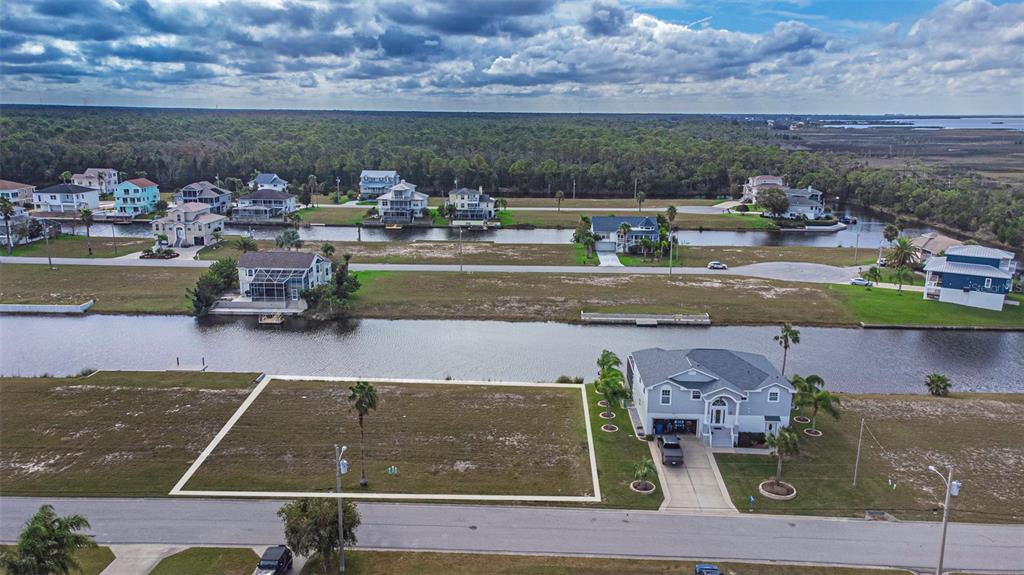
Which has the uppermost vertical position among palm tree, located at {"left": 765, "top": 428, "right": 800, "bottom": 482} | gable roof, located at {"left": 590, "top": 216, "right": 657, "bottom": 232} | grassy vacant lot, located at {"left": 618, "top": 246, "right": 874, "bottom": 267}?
gable roof, located at {"left": 590, "top": 216, "right": 657, "bottom": 232}

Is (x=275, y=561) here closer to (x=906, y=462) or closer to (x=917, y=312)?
(x=906, y=462)

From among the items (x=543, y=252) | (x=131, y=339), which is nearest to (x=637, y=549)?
(x=131, y=339)

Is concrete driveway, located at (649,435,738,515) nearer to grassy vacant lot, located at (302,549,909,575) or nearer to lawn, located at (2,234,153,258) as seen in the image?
grassy vacant lot, located at (302,549,909,575)

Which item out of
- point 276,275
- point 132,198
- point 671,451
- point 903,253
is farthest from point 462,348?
point 132,198

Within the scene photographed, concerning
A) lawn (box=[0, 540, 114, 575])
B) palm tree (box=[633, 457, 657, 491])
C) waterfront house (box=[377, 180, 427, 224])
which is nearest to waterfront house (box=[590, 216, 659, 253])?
waterfront house (box=[377, 180, 427, 224])

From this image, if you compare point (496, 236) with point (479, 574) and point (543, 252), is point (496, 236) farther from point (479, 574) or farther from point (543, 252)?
point (479, 574)

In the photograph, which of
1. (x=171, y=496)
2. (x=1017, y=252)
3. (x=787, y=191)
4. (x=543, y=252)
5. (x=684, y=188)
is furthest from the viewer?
(x=684, y=188)
